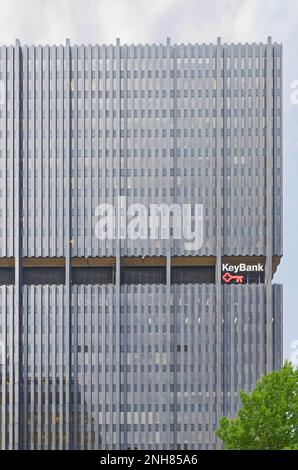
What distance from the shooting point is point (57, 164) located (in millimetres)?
58156

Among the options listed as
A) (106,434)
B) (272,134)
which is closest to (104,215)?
(272,134)

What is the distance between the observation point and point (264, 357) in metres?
57.5

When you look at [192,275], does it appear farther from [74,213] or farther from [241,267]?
[74,213]

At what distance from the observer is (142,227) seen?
57156mm

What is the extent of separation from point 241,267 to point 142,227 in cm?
1430

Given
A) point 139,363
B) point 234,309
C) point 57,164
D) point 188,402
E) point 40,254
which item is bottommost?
point 188,402

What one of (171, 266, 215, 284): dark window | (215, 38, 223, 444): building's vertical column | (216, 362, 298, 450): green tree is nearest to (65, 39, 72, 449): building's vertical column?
(171, 266, 215, 284): dark window

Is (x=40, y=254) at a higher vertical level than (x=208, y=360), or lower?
higher

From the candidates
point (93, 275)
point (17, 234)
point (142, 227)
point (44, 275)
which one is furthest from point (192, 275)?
point (17, 234)

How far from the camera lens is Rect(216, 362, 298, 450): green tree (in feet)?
66.2

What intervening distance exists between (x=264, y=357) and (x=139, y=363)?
16487 mm

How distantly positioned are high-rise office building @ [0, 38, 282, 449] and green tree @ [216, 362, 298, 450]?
35789mm

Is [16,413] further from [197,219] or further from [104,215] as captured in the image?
[197,219]
